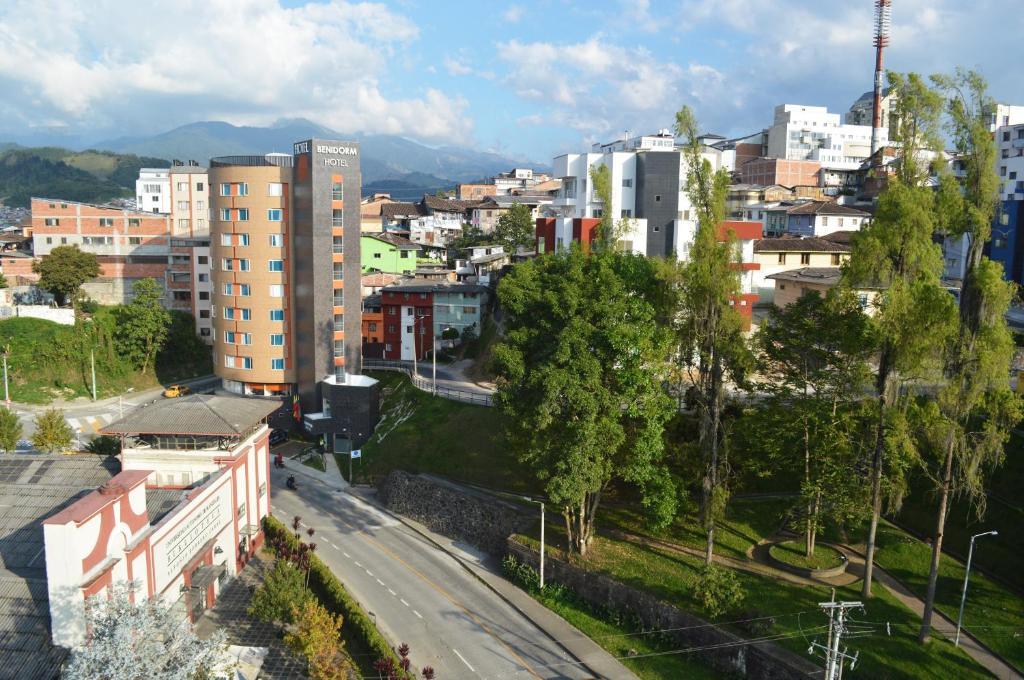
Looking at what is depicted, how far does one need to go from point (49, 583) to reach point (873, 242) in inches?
1109

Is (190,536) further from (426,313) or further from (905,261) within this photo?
(426,313)

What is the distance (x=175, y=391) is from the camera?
63.7 m

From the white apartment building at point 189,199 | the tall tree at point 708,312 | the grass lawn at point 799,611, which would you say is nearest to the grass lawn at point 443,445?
the grass lawn at point 799,611

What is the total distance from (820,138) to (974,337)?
322 ft

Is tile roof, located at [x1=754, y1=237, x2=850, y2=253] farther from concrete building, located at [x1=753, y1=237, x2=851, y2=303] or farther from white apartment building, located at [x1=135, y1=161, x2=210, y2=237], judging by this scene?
white apartment building, located at [x1=135, y1=161, x2=210, y2=237]

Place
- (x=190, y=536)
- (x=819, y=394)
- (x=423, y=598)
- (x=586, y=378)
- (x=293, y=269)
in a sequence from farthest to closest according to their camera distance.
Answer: (x=293, y=269) < (x=423, y=598) < (x=586, y=378) < (x=190, y=536) < (x=819, y=394)

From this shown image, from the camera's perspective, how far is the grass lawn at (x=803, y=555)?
31.4m

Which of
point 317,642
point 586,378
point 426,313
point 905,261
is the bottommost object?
point 317,642

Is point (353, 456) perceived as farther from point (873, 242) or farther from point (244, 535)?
point (873, 242)

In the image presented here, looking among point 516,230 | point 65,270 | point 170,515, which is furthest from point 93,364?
point 516,230

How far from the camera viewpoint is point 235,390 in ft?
194

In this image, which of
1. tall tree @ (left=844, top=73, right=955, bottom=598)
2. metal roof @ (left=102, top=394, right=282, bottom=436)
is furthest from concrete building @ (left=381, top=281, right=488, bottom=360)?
tall tree @ (left=844, top=73, right=955, bottom=598)

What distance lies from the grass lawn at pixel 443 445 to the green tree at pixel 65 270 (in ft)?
118

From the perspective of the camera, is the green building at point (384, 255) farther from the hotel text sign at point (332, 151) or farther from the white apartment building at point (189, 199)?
the hotel text sign at point (332, 151)
